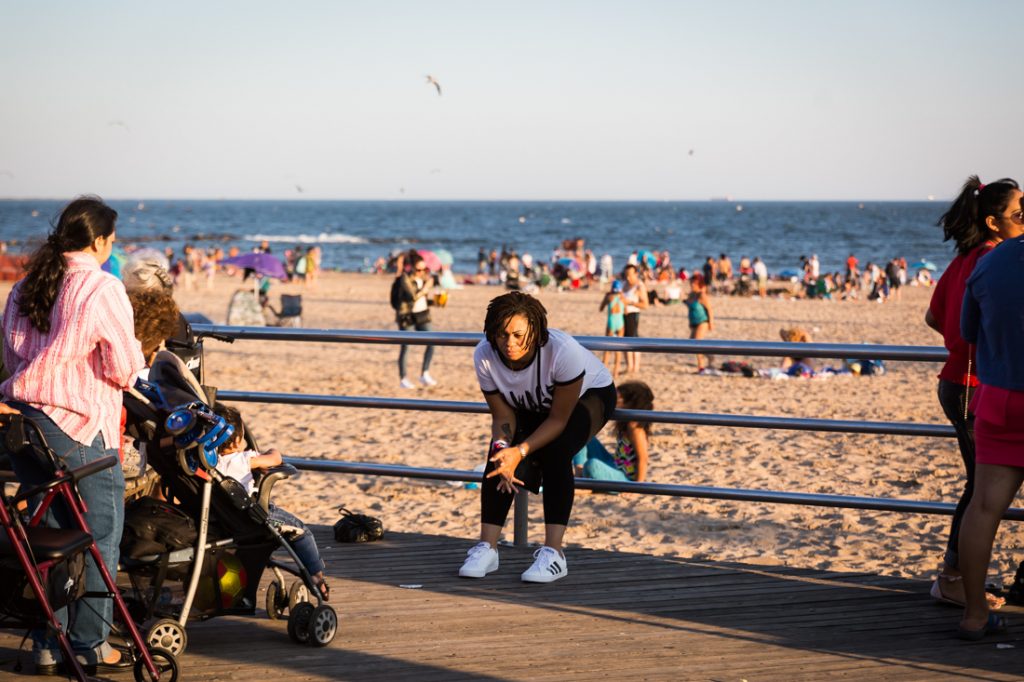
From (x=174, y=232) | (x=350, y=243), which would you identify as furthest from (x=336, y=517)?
(x=174, y=232)

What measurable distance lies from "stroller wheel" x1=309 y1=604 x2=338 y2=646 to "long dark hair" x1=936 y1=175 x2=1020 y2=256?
2610mm

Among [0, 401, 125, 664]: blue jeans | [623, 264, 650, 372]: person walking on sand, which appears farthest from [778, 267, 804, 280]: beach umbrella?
[0, 401, 125, 664]: blue jeans

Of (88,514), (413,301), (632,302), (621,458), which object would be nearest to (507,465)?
(88,514)

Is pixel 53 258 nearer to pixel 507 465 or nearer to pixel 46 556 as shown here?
pixel 46 556

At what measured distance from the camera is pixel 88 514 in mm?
3512

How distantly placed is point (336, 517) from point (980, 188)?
514 cm

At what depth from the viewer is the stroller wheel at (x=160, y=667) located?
3.48m

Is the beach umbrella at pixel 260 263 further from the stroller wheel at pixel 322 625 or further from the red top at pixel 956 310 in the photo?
the red top at pixel 956 310

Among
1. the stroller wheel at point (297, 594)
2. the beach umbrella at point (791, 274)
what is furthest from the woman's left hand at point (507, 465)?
the beach umbrella at point (791, 274)

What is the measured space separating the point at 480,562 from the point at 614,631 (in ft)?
2.75

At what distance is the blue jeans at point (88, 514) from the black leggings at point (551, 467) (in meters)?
1.64

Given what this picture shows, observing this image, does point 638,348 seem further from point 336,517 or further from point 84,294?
point 336,517

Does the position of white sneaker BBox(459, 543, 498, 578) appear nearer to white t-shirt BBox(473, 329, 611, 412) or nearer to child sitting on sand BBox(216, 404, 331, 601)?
white t-shirt BBox(473, 329, 611, 412)

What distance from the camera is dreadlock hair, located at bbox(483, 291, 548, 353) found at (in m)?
4.66
